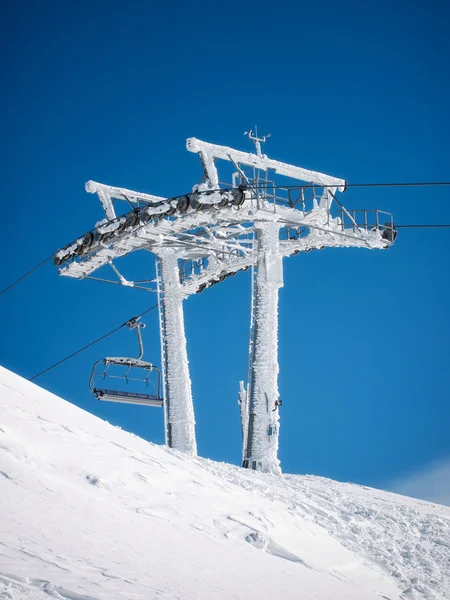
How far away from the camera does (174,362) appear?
27.7 m

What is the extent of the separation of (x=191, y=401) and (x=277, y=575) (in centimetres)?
1747

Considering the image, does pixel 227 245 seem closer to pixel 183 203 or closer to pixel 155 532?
pixel 183 203

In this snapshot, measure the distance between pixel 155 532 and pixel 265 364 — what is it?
14.0m

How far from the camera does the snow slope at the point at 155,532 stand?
8.29 metres

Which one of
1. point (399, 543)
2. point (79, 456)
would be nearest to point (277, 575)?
point (79, 456)

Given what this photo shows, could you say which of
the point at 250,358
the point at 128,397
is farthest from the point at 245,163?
the point at 128,397

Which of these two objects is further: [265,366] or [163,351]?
[163,351]

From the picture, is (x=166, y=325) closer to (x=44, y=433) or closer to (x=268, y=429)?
(x=268, y=429)

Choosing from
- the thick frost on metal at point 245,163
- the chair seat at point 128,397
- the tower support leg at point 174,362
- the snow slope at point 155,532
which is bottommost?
the snow slope at point 155,532

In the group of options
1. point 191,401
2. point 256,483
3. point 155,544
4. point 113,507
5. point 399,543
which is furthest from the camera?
point 191,401

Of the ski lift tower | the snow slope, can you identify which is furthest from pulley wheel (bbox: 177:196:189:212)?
the snow slope

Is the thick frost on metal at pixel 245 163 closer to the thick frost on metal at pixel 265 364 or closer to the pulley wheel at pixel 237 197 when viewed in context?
the pulley wheel at pixel 237 197

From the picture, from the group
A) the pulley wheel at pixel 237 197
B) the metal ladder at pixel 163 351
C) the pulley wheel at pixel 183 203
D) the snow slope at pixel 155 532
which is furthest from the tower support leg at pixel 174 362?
the snow slope at pixel 155 532

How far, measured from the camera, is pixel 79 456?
11.7 metres
